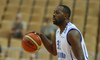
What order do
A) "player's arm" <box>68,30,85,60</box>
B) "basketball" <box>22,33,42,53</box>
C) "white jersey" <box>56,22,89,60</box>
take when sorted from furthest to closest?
1. "basketball" <box>22,33,42,53</box>
2. "white jersey" <box>56,22,89,60</box>
3. "player's arm" <box>68,30,85,60</box>

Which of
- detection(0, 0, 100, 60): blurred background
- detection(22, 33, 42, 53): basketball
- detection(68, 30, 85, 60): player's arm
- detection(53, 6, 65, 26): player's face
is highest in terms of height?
detection(53, 6, 65, 26): player's face

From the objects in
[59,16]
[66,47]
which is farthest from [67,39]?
[59,16]

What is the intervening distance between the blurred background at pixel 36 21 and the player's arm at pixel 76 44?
303cm

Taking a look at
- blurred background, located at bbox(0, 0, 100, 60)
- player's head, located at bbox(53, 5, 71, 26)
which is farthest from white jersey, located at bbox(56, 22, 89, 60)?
blurred background, located at bbox(0, 0, 100, 60)

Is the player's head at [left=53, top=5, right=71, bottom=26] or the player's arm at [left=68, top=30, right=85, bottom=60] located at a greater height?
the player's head at [left=53, top=5, right=71, bottom=26]

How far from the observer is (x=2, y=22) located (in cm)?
773

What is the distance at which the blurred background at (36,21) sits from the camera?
5977 millimetres

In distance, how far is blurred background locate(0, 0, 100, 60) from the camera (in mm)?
5977

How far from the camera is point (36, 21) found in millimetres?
8000

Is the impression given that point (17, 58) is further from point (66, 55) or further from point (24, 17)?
point (66, 55)

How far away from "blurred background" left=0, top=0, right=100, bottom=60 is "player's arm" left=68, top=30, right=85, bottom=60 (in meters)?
3.03

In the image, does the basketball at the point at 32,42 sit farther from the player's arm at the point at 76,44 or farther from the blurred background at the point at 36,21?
the blurred background at the point at 36,21

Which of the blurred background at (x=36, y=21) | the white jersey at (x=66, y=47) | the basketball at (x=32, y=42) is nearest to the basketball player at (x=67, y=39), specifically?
the white jersey at (x=66, y=47)

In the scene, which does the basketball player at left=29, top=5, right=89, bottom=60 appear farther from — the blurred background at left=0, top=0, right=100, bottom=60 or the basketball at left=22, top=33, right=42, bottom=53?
the blurred background at left=0, top=0, right=100, bottom=60
